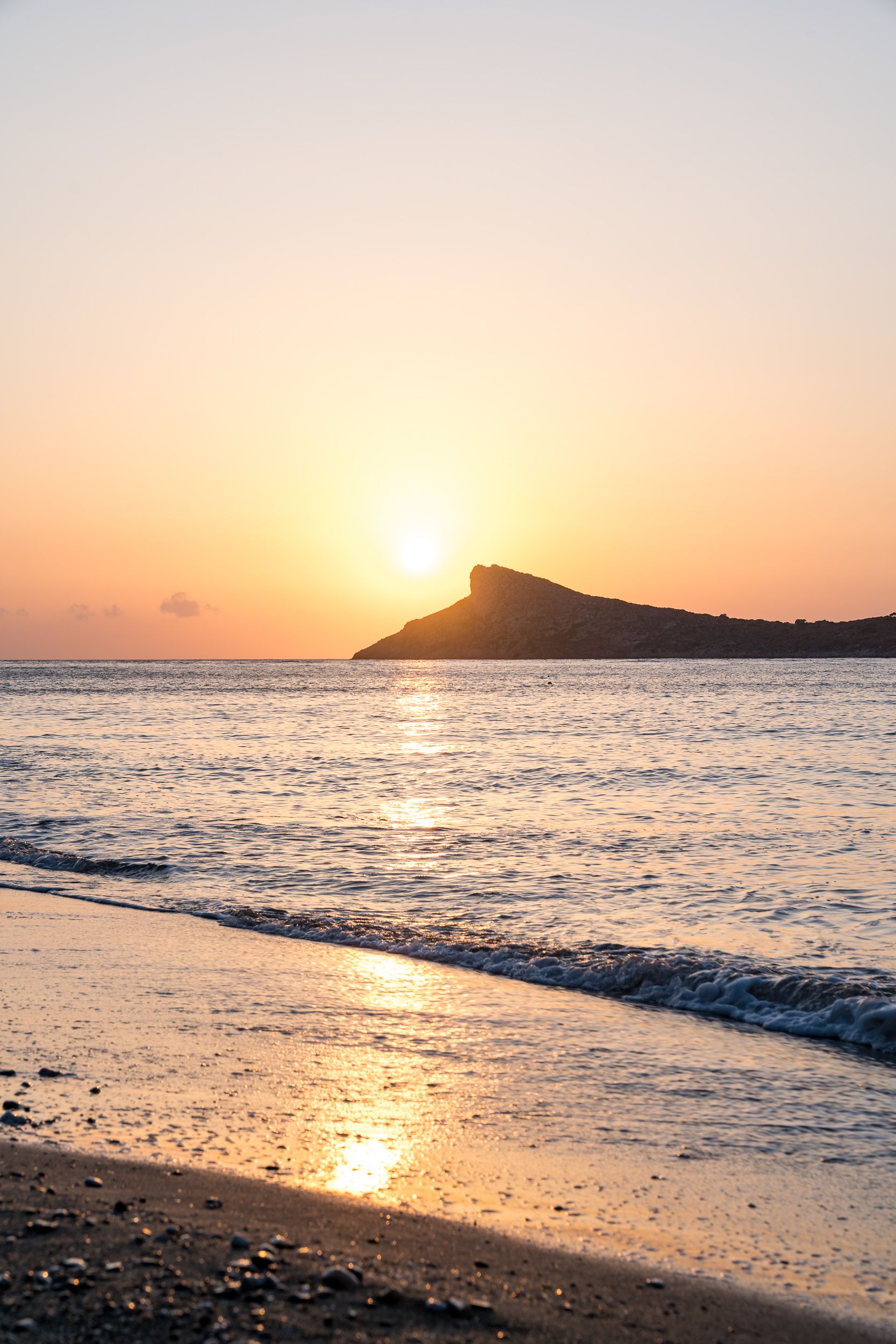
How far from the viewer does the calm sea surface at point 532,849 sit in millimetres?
10312

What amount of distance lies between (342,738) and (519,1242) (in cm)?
3846

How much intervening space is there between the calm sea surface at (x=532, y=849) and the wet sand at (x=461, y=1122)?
1.44 meters

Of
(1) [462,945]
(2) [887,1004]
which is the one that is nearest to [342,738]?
(1) [462,945]

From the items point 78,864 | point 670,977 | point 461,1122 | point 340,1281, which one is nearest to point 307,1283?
point 340,1281

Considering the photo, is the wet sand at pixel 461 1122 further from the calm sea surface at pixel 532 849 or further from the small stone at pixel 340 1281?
the calm sea surface at pixel 532 849

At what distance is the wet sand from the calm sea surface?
4.72 ft

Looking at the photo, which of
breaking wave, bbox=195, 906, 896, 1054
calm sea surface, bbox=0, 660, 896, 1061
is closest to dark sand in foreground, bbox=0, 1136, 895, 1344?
calm sea surface, bbox=0, 660, 896, 1061

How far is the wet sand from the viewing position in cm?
449

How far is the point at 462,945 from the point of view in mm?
11062

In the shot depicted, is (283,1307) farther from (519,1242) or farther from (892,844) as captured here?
(892,844)

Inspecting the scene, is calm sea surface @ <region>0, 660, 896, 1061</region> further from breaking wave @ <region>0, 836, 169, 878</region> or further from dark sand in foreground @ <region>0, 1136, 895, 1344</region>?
dark sand in foreground @ <region>0, 1136, 895, 1344</region>

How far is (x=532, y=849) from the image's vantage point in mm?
16797

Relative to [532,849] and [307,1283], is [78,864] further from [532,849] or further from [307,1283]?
[307,1283]

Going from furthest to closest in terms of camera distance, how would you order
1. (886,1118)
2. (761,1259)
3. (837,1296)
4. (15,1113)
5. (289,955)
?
(289,955), (886,1118), (15,1113), (761,1259), (837,1296)
